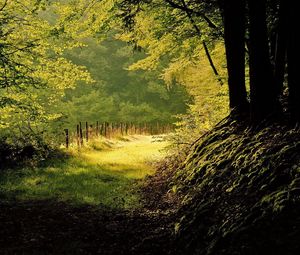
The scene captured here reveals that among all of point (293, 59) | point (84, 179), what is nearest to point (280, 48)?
point (293, 59)

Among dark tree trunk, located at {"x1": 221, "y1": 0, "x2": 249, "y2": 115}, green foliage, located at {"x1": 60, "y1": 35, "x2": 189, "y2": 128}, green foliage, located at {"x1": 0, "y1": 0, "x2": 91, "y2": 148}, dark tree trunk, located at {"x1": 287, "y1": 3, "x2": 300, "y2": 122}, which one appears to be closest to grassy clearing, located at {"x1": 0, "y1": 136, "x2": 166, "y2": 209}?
green foliage, located at {"x1": 0, "y1": 0, "x2": 91, "y2": 148}

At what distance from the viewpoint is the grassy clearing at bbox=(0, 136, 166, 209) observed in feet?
36.1

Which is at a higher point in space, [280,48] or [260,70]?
[280,48]

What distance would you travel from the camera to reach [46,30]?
544 inches

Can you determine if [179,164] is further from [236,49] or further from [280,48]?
[280,48]

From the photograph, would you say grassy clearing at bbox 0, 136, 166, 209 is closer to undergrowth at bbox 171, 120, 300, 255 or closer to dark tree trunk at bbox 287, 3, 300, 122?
undergrowth at bbox 171, 120, 300, 255

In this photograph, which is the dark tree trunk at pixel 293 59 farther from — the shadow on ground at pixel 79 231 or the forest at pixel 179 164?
the shadow on ground at pixel 79 231

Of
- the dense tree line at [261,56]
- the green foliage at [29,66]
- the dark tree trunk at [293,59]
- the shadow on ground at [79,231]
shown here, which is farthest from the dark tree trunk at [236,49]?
the green foliage at [29,66]

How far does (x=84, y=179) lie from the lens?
13.5 meters

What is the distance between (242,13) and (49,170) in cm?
897

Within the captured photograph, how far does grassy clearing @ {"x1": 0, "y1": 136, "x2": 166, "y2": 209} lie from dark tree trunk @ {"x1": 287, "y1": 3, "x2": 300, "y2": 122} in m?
4.79

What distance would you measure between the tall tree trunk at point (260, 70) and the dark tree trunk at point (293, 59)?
116 centimetres

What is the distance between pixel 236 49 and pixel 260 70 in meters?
2.02

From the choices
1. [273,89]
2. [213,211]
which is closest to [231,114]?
[273,89]
